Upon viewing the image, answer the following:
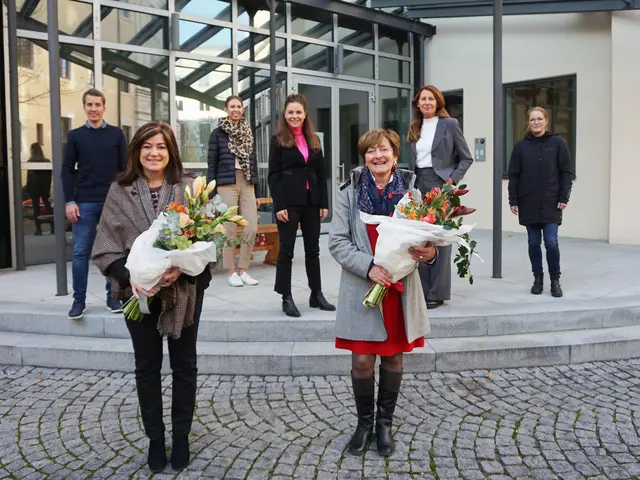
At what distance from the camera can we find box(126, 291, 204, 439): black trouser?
3.21 meters

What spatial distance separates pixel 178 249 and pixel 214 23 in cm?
767

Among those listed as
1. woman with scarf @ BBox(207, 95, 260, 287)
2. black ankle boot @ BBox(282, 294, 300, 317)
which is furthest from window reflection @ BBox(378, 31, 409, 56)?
black ankle boot @ BBox(282, 294, 300, 317)

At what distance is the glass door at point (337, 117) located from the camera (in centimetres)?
1113

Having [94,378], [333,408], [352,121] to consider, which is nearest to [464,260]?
[333,408]

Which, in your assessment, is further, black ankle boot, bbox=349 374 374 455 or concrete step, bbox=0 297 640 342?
concrete step, bbox=0 297 640 342

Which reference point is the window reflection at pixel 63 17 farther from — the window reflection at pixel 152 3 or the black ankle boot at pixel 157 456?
the black ankle boot at pixel 157 456

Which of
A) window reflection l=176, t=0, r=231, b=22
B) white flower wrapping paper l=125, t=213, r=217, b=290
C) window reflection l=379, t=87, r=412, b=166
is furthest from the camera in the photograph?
window reflection l=379, t=87, r=412, b=166

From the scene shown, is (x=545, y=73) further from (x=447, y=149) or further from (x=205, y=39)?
(x=447, y=149)

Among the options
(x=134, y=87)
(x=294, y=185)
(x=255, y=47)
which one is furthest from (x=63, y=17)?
(x=294, y=185)

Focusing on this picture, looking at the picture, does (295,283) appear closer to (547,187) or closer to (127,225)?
(547,187)

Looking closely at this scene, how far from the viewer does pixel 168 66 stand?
9.23 metres

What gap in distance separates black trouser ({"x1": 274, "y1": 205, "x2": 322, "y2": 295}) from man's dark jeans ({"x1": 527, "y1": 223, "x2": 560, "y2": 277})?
87.7 inches

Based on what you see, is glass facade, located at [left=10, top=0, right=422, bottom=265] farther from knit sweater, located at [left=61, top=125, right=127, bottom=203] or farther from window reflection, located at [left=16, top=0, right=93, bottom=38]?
knit sweater, located at [left=61, top=125, right=127, bottom=203]

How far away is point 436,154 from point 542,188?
4.03 ft
